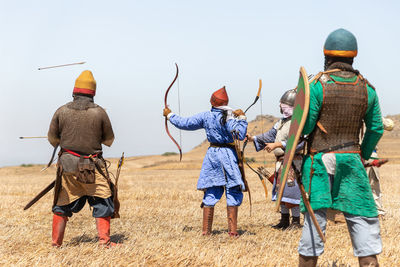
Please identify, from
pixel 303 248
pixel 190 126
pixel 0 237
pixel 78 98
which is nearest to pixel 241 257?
pixel 303 248

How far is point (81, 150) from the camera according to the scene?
19.5ft

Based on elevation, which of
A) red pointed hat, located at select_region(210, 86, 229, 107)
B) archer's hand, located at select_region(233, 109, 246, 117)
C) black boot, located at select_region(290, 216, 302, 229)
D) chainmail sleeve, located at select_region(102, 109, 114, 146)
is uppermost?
red pointed hat, located at select_region(210, 86, 229, 107)

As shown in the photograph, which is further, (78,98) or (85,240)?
(85,240)

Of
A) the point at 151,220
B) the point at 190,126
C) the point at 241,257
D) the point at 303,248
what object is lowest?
the point at 151,220

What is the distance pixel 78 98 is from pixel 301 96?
310cm

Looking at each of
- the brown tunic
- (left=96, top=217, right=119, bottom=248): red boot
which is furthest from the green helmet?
(left=96, top=217, right=119, bottom=248): red boot

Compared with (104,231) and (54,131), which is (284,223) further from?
(54,131)

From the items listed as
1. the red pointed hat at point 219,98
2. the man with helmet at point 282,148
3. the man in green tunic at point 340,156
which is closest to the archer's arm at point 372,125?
the man in green tunic at point 340,156

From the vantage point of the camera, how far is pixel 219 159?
22.0 feet

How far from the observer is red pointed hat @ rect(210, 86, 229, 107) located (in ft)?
22.4

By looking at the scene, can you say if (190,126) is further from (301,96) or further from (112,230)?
(301,96)

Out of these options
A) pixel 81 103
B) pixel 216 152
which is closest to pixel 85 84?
pixel 81 103

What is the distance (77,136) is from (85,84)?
0.65 m

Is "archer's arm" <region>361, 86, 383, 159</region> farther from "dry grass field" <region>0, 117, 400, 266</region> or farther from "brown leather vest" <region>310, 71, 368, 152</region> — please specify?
"dry grass field" <region>0, 117, 400, 266</region>
